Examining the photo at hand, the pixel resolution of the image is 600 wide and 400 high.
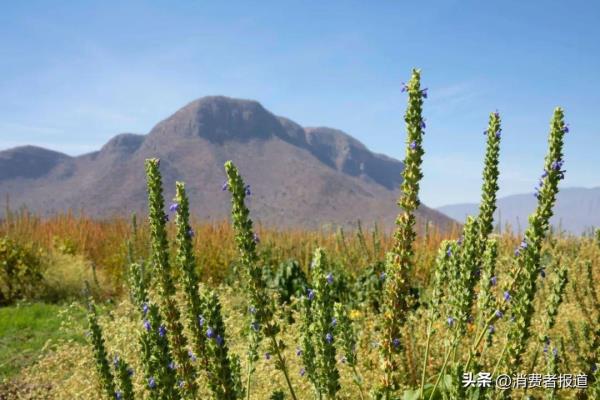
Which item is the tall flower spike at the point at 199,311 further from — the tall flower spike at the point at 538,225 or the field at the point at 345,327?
the tall flower spike at the point at 538,225

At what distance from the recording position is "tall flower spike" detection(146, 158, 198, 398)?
2924 millimetres

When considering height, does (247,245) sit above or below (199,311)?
above

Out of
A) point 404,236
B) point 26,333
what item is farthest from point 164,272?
point 26,333

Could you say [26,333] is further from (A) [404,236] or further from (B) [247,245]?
(A) [404,236]

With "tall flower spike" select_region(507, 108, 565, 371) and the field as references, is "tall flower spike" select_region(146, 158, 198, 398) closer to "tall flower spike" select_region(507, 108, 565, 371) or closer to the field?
the field

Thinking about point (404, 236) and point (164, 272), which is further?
point (164, 272)

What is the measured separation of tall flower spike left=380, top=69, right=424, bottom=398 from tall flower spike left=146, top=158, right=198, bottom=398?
1.03 meters

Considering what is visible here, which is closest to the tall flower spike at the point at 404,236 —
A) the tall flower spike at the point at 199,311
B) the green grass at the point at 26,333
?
the tall flower spike at the point at 199,311

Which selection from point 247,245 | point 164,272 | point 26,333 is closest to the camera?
point 247,245

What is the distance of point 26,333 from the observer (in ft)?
32.3

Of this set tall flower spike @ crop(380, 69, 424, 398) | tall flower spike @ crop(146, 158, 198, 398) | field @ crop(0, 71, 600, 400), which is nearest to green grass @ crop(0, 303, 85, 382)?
field @ crop(0, 71, 600, 400)

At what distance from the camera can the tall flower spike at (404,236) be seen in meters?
2.69

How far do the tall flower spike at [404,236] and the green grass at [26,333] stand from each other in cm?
653

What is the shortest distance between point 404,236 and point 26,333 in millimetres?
8960
